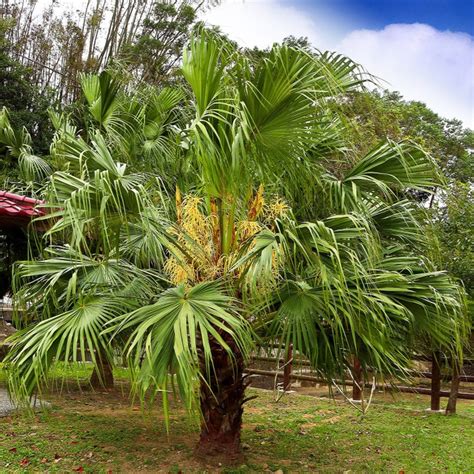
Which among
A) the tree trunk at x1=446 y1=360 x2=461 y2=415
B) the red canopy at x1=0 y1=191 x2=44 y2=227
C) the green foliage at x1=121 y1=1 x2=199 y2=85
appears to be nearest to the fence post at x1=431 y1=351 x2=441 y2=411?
the tree trunk at x1=446 y1=360 x2=461 y2=415

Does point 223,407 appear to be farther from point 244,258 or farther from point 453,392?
point 453,392

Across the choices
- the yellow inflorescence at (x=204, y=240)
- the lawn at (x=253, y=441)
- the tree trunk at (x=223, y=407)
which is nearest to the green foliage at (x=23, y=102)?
the lawn at (x=253, y=441)

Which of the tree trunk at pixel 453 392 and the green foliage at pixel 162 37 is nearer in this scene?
the tree trunk at pixel 453 392

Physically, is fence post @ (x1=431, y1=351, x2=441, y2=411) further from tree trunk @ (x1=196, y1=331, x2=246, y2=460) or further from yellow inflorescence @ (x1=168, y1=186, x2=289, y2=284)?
yellow inflorescence @ (x1=168, y1=186, x2=289, y2=284)

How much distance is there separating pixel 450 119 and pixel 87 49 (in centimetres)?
1279

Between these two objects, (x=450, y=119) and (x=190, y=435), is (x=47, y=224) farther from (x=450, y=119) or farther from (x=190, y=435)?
(x=450, y=119)

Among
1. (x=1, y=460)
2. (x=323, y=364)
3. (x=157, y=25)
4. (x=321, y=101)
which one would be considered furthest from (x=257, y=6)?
(x=157, y=25)

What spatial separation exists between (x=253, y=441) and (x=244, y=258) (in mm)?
2613

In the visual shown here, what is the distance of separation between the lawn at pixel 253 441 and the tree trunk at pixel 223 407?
0.45 feet

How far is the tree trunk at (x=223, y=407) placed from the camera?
165 inches

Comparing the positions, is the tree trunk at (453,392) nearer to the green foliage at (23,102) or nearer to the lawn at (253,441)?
the lawn at (253,441)

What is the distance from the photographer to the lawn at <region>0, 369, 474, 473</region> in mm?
4414

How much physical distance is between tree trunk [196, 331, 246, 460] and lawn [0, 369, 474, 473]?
137 millimetres

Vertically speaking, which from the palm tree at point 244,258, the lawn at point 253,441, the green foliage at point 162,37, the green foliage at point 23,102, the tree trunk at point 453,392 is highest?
the green foliage at point 162,37
